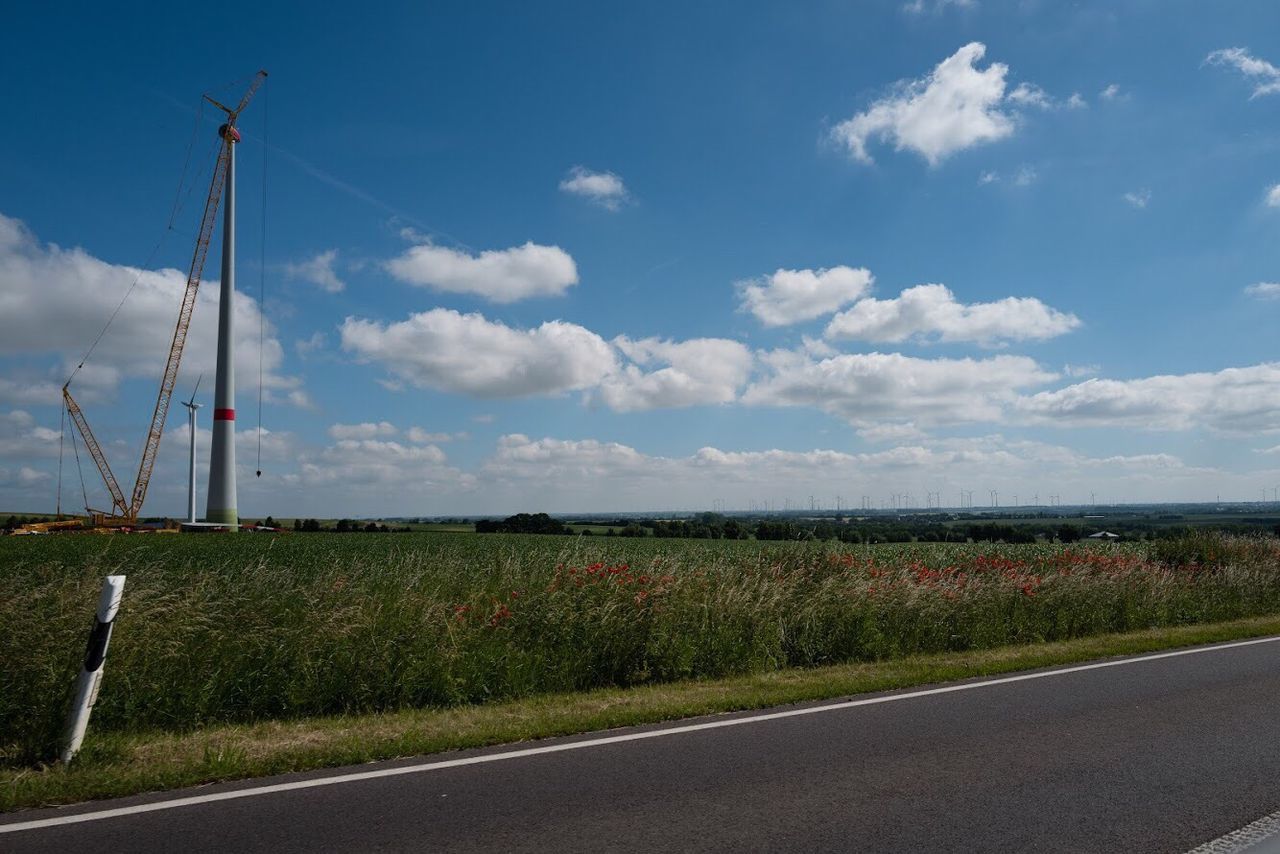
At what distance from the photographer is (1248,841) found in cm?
471

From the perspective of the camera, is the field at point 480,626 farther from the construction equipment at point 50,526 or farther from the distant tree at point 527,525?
the construction equipment at point 50,526

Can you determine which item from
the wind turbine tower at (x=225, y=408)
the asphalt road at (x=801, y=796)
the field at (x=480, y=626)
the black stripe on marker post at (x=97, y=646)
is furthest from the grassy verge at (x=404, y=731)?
the wind turbine tower at (x=225, y=408)

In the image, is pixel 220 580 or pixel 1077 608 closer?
pixel 220 580

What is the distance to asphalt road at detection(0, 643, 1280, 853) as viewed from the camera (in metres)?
4.77

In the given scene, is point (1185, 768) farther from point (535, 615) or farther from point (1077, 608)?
point (1077, 608)

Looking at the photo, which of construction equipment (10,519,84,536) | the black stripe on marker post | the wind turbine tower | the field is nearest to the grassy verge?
the field

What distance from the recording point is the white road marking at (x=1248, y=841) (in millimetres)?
4603

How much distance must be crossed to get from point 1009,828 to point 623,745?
3.04 meters

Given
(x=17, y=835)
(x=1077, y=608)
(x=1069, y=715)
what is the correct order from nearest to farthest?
(x=17, y=835), (x=1069, y=715), (x=1077, y=608)

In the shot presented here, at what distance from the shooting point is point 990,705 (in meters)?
8.40

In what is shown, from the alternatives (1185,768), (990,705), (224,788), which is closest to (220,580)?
(224,788)

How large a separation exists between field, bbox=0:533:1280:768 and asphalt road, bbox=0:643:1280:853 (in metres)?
2.31

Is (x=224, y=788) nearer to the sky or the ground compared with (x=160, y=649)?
nearer to the ground

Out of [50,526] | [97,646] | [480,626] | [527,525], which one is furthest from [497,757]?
[50,526]
